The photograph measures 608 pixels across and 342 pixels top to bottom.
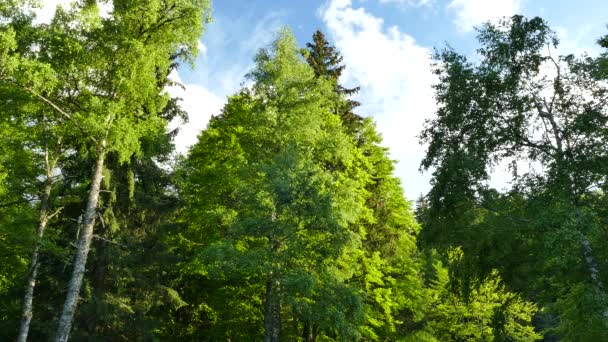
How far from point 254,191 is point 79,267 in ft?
18.9

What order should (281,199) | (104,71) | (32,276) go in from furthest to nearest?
(32,276) < (281,199) < (104,71)

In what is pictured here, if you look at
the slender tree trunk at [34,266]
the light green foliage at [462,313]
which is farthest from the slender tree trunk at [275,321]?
the light green foliage at [462,313]

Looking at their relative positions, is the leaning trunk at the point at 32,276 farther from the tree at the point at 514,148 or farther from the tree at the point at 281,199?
the tree at the point at 514,148

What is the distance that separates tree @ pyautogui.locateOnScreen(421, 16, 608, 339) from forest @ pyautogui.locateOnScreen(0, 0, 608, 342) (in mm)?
55

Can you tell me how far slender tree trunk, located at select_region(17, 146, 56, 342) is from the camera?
1373cm

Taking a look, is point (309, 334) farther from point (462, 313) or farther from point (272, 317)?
point (462, 313)

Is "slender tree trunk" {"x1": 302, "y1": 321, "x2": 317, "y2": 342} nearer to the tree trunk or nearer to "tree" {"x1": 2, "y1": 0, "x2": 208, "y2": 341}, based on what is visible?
the tree trunk

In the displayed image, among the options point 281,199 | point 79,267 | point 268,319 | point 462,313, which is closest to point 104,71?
point 79,267

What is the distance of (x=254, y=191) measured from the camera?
15.4 meters

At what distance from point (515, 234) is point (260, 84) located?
434 inches

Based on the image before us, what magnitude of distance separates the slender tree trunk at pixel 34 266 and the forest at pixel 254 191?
64mm

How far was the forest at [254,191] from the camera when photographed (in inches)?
509

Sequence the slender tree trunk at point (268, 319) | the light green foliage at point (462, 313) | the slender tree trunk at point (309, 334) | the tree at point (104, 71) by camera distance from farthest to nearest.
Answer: the light green foliage at point (462, 313)
the slender tree trunk at point (309, 334)
the slender tree trunk at point (268, 319)
the tree at point (104, 71)

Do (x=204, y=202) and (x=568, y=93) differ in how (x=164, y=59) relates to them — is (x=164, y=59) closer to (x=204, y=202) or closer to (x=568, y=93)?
(x=204, y=202)
